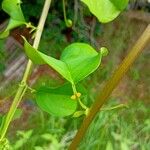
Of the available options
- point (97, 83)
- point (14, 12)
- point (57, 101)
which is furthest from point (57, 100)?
point (97, 83)

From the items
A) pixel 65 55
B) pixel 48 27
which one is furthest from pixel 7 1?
pixel 48 27

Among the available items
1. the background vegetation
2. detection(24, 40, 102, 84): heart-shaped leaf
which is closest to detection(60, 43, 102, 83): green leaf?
detection(24, 40, 102, 84): heart-shaped leaf

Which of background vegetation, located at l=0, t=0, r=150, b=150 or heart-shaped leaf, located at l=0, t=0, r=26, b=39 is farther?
background vegetation, located at l=0, t=0, r=150, b=150

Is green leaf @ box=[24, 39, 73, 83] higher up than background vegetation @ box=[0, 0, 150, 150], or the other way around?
green leaf @ box=[24, 39, 73, 83]

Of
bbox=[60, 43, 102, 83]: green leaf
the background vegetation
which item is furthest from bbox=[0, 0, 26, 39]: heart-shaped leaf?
the background vegetation

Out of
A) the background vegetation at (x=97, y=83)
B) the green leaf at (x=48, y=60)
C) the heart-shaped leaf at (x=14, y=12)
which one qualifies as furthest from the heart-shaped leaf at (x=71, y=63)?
the background vegetation at (x=97, y=83)

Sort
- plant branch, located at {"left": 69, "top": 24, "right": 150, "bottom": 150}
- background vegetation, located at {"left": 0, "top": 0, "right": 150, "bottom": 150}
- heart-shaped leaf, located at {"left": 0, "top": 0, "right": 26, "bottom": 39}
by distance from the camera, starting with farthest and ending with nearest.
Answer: background vegetation, located at {"left": 0, "top": 0, "right": 150, "bottom": 150} → heart-shaped leaf, located at {"left": 0, "top": 0, "right": 26, "bottom": 39} → plant branch, located at {"left": 69, "top": 24, "right": 150, "bottom": 150}

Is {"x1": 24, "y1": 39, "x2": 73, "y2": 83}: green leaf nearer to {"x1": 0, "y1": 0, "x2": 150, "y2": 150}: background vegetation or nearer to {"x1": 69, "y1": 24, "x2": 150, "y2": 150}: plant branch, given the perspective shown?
{"x1": 69, "y1": 24, "x2": 150, "y2": 150}: plant branch

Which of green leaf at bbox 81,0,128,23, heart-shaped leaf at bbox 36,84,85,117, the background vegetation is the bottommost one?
the background vegetation

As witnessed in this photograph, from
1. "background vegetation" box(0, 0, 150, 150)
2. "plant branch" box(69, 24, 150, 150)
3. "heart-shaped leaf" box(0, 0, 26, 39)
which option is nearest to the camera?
"plant branch" box(69, 24, 150, 150)
